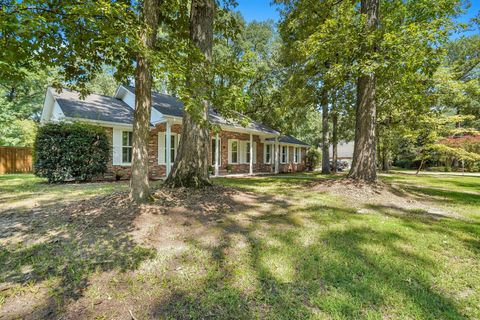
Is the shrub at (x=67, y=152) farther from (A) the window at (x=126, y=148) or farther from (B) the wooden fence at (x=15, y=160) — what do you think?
(B) the wooden fence at (x=15, y=160)

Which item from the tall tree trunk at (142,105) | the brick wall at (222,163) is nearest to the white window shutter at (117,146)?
the brick wall at (222,163)

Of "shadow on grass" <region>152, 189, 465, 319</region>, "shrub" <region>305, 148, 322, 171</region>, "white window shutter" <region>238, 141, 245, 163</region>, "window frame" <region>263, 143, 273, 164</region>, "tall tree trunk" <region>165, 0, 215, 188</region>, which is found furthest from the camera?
"shrub" <region>305, 148, 322, 171</region>

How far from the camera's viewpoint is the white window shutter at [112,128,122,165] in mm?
11570

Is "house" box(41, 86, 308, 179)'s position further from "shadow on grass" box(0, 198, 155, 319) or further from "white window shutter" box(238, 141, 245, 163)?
"shadow on grass" box(0, 198, 155, 319)

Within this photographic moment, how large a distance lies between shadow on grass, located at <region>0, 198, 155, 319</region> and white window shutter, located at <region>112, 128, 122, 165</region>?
23.3 ft

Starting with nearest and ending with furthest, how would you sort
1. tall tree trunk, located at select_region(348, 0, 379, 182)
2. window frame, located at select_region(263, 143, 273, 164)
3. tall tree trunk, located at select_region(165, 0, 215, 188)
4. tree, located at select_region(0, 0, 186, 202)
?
tree, located at select_region(0, 0, 186, 202)
tall tree trunk, located at select_region(165, 0, 215, 188)
tall tree trunk, located at select_region(348, 0, 379, 182)
window frame, located at select_region(263, 143, 273, 164)

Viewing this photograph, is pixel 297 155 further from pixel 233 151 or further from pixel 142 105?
pixel 142 105

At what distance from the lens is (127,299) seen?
232 centimetres

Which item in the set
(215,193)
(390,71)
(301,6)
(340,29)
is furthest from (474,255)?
(301,6)

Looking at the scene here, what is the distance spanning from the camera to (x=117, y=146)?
1170 cm

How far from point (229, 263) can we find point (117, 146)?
10482 millimetres

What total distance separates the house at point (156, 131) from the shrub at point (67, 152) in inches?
46.8

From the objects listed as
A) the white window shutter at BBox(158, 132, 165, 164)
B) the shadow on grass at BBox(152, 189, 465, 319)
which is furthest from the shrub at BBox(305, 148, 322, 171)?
the shadow on grass at BBox(152, 189, 465, 319)

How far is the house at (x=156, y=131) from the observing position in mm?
11516
